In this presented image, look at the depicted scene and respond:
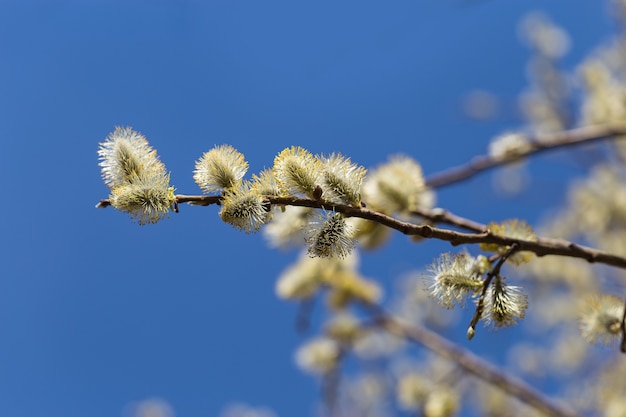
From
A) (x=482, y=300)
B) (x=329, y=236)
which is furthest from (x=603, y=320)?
(x=329, y=236)

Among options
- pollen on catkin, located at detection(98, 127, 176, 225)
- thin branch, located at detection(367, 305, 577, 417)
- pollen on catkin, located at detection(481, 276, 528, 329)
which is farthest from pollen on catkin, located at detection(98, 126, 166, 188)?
thin branch, located at detection(367, 305, 577, 417)

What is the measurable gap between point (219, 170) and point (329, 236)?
0.33 m

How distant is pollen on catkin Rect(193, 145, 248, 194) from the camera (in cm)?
151

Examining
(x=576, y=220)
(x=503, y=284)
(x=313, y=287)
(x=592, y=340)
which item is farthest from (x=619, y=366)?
(x=503, y=284)

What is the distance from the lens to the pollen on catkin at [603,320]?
1892 mm

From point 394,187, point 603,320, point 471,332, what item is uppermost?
point 394,187

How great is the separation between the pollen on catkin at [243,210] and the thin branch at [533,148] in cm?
140

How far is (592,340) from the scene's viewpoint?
1934 millimetres

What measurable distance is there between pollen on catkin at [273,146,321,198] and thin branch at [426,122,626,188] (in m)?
1.31

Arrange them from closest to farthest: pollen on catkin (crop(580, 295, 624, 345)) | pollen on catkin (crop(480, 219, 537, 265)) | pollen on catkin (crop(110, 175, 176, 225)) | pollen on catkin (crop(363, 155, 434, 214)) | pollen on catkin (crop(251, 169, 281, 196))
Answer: pollen on catkin (crop(110, 175, 176, 225)), pollen on catkin (crop(251, 169, 281, 196)), pollen on catkin (crop(480, 219, 537, 265)), pollen on catkin (crop(580, 295, 624, 345)), pollen on catkin (crop(363, 155, 434, 214))

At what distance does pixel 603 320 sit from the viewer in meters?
1.90

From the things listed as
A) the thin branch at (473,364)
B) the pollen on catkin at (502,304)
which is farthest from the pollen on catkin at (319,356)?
the pollen on catkin at (502,304)

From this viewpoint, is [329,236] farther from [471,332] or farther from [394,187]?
[394,187]

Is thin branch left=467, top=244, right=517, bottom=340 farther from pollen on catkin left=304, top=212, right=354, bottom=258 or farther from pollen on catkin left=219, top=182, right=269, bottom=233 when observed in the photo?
pollen on catkin left=219, top=182, right=269, bottom=233
